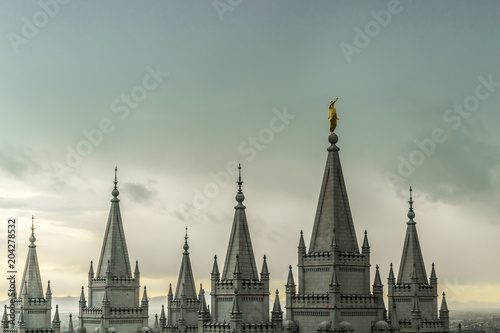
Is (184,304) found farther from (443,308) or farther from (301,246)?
(443,308)

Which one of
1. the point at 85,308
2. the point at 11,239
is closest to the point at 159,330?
the point at 85,308

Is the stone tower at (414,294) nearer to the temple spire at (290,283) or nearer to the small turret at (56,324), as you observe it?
the temple spire at (290,283)

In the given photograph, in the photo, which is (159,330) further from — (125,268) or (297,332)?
(297,332)

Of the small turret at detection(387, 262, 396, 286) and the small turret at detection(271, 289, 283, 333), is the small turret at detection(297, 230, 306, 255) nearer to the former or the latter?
the small turret at detection(271, 289, 283, 333)

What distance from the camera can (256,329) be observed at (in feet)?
281

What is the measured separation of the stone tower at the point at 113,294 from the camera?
100938 mm

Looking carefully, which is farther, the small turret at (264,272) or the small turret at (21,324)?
the small turret at (21,324)

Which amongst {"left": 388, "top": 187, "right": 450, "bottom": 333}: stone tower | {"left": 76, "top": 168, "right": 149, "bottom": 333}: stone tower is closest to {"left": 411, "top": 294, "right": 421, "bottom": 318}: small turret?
{"left": 388, "top": 187, "right": 450, "bottom": 333}: stone tower

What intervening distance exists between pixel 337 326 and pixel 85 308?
3530 cm

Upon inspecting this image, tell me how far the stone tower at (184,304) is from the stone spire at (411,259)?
2949cm

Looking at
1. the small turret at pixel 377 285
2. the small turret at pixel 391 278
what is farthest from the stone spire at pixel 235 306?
the small turret at pixel 391 278

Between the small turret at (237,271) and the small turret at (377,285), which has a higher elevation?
the small turret at (237,271)

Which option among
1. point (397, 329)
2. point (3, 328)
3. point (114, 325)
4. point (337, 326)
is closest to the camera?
point (337, 326)

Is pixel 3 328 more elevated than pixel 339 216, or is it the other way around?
pixel 339 216
